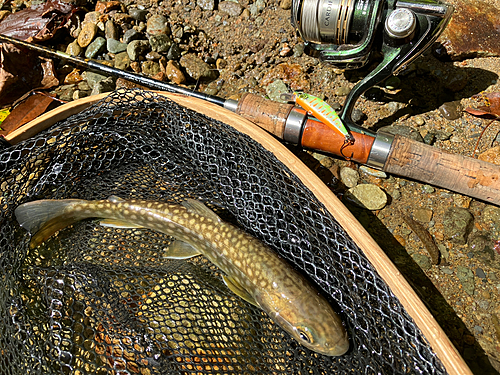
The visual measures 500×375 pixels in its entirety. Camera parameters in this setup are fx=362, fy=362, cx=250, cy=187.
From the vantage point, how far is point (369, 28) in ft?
8.61

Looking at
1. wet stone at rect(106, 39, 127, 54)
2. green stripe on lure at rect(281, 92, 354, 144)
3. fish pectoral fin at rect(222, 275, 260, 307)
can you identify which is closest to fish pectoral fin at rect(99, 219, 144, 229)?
fish pectoral fin at rect(222, 275, 260, 307)

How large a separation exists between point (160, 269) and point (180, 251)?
196 mm

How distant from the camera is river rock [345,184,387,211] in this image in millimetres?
3174

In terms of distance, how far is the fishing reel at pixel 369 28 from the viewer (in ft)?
8.12

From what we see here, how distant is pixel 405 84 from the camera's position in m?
3.65

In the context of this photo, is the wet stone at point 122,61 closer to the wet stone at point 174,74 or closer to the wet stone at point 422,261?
the wet stone at point 174,74

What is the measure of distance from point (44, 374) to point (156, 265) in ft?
3.05

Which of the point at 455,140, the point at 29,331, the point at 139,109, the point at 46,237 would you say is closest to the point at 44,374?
the point at 29,331

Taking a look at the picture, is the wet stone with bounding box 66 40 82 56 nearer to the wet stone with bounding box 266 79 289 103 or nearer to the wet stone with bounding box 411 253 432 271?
the wet stone with bounding box 266 79 289 103

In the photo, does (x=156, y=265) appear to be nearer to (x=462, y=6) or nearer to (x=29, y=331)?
(x=29, y=331)

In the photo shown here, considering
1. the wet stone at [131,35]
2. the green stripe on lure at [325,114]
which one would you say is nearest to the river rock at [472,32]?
the green stripe on lure at [325,114]

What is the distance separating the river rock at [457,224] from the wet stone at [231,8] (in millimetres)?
3088

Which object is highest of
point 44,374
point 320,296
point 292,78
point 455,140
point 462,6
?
point 462,6

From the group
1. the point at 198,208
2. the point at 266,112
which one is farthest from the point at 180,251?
the point at 266,112
